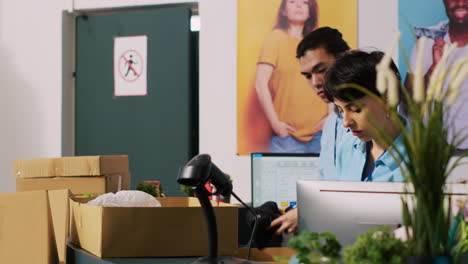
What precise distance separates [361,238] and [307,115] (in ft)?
9.65

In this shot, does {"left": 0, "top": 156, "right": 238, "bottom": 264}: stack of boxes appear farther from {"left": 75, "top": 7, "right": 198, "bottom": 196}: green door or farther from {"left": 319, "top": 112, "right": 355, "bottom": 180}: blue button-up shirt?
{"left": 75, "top": 7, "right": 198, "bottom": 196}: green door

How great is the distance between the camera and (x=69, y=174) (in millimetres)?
2699

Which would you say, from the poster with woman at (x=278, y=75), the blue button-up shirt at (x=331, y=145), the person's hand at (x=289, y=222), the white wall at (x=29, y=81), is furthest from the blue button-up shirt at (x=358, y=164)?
the white wall at (x=29, y=81)

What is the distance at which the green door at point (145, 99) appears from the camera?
4.07 metres

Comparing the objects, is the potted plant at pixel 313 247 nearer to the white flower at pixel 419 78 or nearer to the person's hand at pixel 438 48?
the white flower at pixel 419 78

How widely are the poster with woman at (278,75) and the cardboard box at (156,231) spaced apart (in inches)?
96.4

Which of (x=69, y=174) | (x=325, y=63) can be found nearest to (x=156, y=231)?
(x=69, y=174)

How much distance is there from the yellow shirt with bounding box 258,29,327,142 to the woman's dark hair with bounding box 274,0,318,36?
0.05m

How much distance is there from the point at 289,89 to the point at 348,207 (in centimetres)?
262

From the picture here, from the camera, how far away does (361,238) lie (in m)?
0.88

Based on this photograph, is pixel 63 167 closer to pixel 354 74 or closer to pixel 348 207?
pixel 354 74

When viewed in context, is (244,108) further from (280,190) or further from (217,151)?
(280,190)

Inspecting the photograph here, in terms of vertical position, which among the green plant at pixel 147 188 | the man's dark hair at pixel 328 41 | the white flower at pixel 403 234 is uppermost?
the man's dark hair at pixel 328 41

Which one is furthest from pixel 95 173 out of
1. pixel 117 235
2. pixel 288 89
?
pixel 288 89
